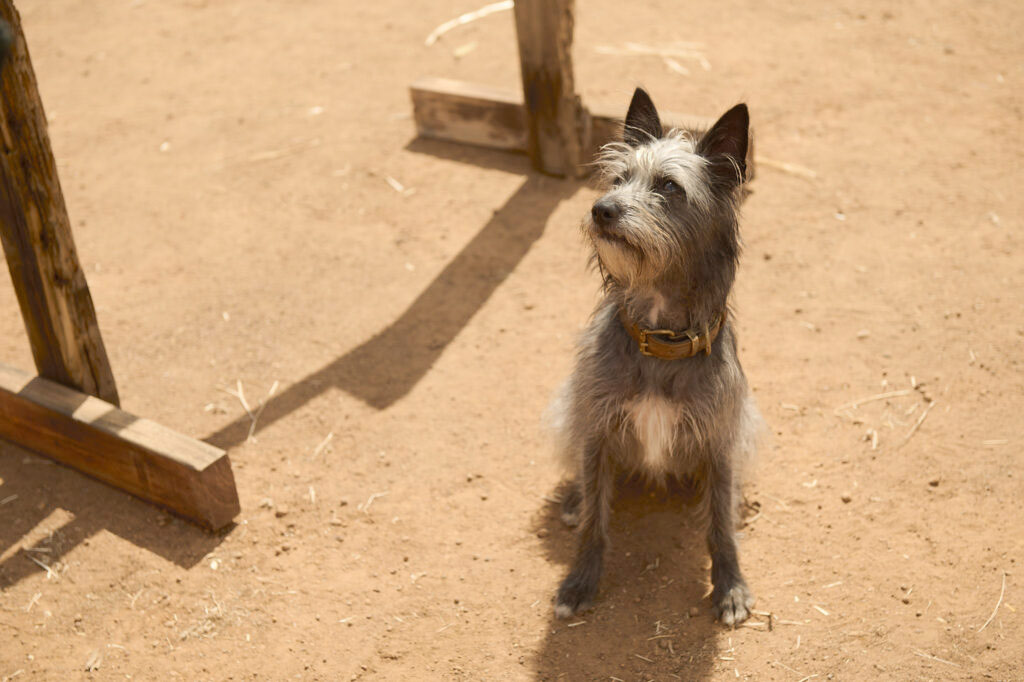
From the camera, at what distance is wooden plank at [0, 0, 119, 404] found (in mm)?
3930

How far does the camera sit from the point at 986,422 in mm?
4707

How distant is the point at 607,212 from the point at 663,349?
23.1 inches

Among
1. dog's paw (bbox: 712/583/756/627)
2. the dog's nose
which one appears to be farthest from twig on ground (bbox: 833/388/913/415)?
the dog's nose

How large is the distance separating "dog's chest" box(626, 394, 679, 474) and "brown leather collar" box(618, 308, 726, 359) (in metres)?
0.20

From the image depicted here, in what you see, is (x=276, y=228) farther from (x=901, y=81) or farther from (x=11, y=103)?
(x=901, y=81)

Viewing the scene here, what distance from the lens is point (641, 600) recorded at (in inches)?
156

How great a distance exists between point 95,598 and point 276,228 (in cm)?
310

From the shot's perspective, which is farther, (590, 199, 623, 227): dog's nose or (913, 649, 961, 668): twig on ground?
(913, 649, 961, 668): twig on ground

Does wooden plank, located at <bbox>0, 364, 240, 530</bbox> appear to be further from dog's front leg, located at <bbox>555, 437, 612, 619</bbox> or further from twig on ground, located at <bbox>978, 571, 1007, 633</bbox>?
twig on ground, located at <bbox>978, 571, 1007, 633</bbox>

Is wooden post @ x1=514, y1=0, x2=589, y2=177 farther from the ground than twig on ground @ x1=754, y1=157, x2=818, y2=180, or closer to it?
farther from the ground

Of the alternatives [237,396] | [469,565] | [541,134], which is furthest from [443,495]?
[541,134]

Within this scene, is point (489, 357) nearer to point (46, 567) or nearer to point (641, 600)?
point (641, 600)

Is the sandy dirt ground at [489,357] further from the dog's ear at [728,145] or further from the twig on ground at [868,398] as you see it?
the dog's ear at [728,145]

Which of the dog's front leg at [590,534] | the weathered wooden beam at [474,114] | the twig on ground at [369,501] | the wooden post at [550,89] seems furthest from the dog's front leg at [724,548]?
the weathered wooden beam at [474,114]
